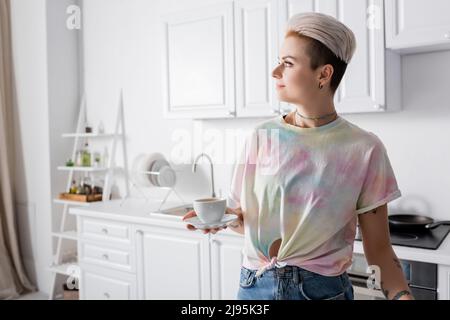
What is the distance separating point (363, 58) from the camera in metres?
1.90

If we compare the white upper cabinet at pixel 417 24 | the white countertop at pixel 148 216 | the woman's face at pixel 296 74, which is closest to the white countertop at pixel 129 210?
the white countertop at pixel 148 216

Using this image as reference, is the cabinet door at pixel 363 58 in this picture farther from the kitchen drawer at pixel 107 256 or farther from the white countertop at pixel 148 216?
the kitchen drawer at pixel 107 256

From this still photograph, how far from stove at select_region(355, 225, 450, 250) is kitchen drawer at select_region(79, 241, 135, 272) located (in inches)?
50.8

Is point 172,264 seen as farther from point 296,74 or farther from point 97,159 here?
point 296,74

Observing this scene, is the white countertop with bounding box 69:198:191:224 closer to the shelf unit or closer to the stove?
the shelf unit

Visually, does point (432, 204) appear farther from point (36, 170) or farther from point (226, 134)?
point (36, 170)

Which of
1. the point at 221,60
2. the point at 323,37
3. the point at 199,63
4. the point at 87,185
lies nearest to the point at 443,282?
the point at 323,37

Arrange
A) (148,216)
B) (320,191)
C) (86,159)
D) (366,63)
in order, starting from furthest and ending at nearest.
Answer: (86,159) → (148,216) → (366,63) → (320,191)

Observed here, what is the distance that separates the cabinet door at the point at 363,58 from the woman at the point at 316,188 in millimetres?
967

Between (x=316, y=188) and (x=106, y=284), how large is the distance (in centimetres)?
203

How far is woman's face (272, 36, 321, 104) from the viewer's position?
3.12ft

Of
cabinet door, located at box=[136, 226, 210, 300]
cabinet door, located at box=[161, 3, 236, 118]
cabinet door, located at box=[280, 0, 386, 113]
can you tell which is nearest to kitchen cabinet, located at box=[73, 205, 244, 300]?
cabinet door, located at box=[136, 226, 210, 300]
